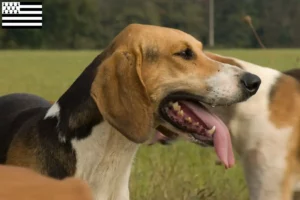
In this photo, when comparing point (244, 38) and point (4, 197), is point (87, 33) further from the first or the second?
point (4, 197)

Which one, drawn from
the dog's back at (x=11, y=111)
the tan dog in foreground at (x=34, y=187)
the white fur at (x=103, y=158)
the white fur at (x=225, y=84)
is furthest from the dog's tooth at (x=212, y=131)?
the tan dog in foreground at (x=34, y=187)

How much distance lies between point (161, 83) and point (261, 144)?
4.15ft

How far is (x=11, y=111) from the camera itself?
5.57m

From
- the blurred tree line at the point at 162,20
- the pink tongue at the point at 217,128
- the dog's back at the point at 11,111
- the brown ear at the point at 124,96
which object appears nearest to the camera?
the brown ear at the point at 124,96

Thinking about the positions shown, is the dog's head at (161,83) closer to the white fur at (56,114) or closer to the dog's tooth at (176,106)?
the dog's tooth at (176,106)

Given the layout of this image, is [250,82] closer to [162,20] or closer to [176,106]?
[176,106]

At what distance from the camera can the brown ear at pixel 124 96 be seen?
4.56 m

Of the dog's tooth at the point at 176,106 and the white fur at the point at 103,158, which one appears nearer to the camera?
the white fur at the point at 103,158

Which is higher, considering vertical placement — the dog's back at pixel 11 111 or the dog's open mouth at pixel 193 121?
the dog's open mouth at pixel 193 121

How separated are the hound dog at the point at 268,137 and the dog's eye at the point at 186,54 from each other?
3.00 ft

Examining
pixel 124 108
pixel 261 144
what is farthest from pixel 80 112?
pixel 261 144

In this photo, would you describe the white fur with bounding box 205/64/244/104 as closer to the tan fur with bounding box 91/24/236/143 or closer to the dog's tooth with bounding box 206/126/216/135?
the tan fur with bounding box 91/24/236/143

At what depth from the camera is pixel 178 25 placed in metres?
55.6

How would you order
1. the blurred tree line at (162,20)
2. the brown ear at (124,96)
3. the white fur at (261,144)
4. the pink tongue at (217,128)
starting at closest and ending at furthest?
the brown ear at (124,96)
the pink tongue at (217,128)
the white fur at (261,144)
the blurred tree line at (162,20)
